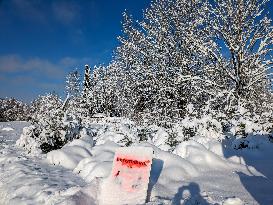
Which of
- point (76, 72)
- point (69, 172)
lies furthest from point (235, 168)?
point (76, 72)

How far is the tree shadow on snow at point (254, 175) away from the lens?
5402 mm

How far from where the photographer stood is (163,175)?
6199mm

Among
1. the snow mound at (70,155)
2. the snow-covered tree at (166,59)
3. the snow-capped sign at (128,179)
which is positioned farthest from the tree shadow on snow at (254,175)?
the snow-covered tree at (166,59)

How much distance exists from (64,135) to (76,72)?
147 feet

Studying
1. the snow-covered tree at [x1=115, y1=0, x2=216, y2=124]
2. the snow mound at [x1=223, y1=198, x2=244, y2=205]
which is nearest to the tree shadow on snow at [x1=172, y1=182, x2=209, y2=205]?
the snow mound at [x1=223, y1=198, x2=244, y2=205]

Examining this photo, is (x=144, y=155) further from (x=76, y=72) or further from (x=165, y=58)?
(x=76, y=72)

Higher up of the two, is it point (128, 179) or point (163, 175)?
point (163, 175)

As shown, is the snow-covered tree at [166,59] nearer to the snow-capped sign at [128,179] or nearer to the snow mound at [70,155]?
the snow mound at [70,155]

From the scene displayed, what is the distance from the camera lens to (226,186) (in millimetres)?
5832

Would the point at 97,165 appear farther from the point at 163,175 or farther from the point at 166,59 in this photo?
the point at 166,59

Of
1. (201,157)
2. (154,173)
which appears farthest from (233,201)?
(201,157)

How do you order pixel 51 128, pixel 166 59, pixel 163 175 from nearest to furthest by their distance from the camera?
pixel 163 175
pixel 51 128
pixel 166 59

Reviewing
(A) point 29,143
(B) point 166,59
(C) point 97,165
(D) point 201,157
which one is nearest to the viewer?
(C) point 97,165

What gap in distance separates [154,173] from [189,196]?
1101 millimetres
